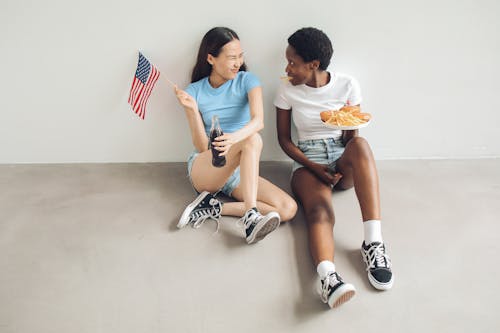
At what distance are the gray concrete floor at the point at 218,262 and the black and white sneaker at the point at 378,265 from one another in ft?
0.13

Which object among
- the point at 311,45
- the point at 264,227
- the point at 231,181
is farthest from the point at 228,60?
the point at 264,227

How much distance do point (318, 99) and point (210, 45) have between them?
2.05 feet

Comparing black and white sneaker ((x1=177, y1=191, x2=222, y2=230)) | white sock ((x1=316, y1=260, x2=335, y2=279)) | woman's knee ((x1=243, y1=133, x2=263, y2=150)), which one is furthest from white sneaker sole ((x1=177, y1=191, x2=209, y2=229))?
white sock ((x1=316, y1=260, x2=335, y2=279))

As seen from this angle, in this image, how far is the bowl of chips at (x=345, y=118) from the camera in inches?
78.1

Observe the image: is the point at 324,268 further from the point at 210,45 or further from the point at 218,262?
the point at 210,45

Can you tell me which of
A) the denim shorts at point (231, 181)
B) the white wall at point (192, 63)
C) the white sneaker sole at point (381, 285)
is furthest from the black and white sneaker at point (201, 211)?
the white sneaker sole at point (381, 285)

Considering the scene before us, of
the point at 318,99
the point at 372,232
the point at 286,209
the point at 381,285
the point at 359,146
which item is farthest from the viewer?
the point at 318,99

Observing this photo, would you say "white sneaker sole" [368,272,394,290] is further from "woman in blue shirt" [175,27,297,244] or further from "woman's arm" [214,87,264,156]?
"woman's arm" [214,87,264,156]

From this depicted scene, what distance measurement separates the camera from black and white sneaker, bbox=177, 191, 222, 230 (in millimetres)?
2084

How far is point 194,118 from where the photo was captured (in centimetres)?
211

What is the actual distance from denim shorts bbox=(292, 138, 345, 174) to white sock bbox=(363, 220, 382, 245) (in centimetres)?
42

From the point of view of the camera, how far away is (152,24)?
2275mm
